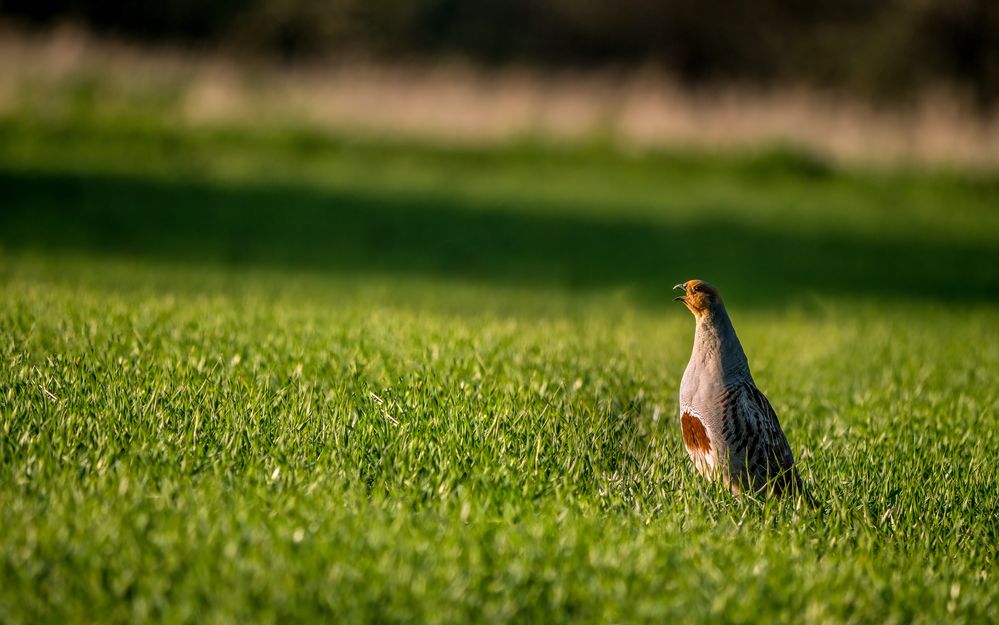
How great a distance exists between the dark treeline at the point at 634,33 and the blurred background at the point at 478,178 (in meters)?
7.11

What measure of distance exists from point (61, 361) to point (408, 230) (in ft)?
36.3

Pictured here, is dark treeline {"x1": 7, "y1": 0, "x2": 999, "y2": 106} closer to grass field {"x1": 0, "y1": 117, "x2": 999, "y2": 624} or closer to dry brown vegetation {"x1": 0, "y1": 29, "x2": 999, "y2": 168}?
dry brown vegetation {"x1": 0, "y1": 29, "x2": 999, "y2": 168}

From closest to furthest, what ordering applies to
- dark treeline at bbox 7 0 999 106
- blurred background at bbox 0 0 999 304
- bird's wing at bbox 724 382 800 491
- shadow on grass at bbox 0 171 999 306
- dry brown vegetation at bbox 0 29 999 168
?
bird's wing at bbox 724 382 800 491 < shadow on grass at bbox 0 171 999 306 < blurred background at bbox 0 0 999 304 < dry brown vegetation at bbox 0 29 999 168 < dark treeline at bbox 7 0 999 106

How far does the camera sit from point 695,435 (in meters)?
4.70

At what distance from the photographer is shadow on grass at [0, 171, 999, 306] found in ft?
46.8

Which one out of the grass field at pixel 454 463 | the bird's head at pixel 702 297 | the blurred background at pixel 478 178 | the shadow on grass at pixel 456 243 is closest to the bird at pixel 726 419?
the bird's head at pixel 702 297

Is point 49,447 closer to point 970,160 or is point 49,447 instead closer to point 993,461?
point 993,461

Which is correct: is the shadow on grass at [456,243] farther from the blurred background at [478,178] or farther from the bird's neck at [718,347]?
the bird's neck at [718,347]

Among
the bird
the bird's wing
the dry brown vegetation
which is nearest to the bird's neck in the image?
the bird

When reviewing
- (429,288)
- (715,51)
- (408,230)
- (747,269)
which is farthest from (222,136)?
(715,51)

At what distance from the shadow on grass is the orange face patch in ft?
29.5

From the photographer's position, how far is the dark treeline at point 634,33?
33750 mm

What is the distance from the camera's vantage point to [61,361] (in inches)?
203

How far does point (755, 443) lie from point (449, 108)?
1812cm
